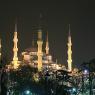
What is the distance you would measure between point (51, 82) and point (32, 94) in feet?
11.8

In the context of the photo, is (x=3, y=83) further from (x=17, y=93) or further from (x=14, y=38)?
(x=14, y=38)

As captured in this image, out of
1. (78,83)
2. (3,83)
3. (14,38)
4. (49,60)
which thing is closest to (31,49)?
(49,60)

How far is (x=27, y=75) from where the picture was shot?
200 feet

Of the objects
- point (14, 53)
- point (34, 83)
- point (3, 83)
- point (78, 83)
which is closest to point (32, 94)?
point (34, 83)

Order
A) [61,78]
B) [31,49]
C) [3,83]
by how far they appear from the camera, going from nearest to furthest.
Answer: [3,83], [61,78], [31,49]

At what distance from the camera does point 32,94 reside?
57.8 m

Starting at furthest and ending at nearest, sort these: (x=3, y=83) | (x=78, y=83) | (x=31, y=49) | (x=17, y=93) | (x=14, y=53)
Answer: (x=31, y=49) → (x=14, y=53) → (x=78, y=83) → (x=17, y=93) → (x=3, y=83)

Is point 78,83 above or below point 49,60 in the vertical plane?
below

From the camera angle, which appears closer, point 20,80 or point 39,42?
point 20,80

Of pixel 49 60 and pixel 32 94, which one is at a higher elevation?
pixel 49 60

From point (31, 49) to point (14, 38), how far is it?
2010 cm

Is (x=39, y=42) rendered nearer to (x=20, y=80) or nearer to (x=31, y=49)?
(x=31, y=49)

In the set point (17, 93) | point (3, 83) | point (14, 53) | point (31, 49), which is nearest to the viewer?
point (3, 83)

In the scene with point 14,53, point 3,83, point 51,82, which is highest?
point 14,53
